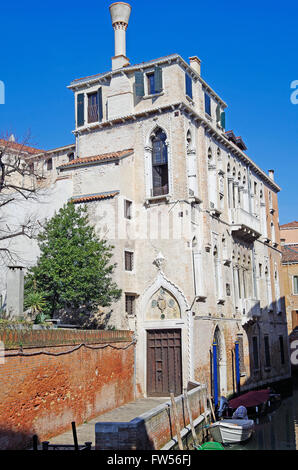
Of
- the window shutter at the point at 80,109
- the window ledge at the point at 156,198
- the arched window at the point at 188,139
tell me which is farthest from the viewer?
the window shutter at the point at 80,109

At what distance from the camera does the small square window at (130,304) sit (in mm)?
18953

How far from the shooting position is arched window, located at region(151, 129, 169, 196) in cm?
2011

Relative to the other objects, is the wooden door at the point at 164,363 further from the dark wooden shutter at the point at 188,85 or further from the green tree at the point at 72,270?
the dark wooden shutter at the point at 188,85

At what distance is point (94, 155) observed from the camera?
21516 mm

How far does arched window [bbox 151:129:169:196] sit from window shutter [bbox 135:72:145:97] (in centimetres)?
172

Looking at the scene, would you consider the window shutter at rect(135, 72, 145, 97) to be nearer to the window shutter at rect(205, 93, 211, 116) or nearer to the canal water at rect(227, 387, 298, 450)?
the window shutter at rect(205, 93, 211, 116)

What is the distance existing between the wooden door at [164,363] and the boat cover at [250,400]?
2.06 m

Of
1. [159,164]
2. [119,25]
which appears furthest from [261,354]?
[119,25]

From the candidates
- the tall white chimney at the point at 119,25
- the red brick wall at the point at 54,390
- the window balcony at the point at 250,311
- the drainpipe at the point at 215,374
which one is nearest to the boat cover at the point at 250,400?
the drainpipe at the point at 215,374

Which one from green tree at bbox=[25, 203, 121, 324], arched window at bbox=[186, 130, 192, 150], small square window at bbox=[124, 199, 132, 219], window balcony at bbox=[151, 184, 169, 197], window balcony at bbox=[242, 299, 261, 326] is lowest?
window balcony at bbox=[242, 299, 261, 326]

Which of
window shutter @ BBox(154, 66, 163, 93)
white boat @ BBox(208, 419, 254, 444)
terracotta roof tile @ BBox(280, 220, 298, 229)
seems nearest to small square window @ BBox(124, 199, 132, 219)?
window shutter @ BBox(154, 66, 163, 93)
